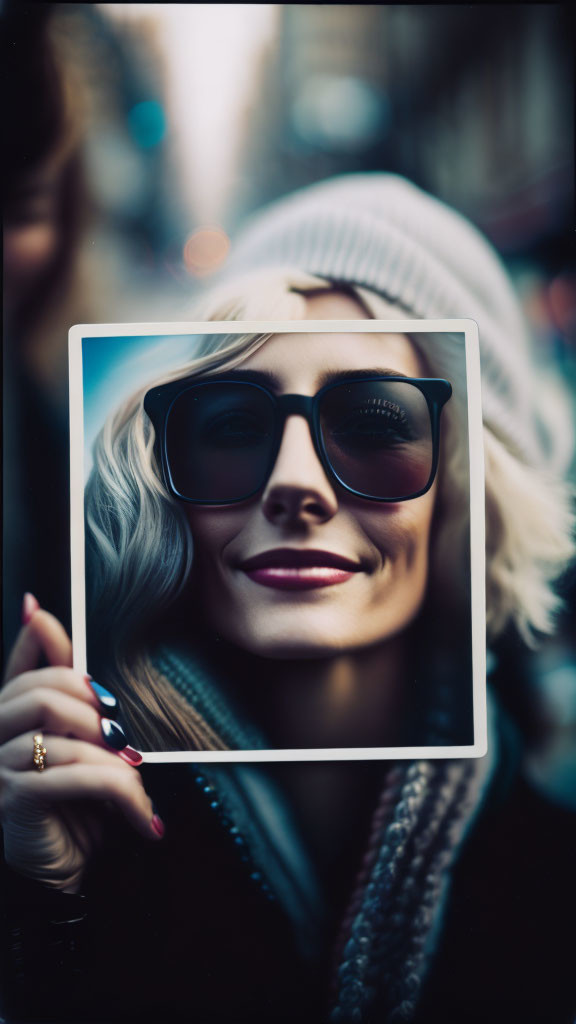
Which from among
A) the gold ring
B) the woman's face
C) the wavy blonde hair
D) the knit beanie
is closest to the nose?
the woman's face

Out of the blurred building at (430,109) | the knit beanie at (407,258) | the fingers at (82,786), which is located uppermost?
the blurred building at (430,109)

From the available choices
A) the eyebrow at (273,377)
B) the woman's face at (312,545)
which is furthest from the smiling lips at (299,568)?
the eyebrow at (273,377)

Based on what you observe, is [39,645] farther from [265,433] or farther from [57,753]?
[265,433]

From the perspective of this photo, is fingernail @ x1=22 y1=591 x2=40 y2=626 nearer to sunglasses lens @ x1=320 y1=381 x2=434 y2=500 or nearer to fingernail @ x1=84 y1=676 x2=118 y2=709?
fingernail @ x1=84 y1=676 x2=118 y2=709

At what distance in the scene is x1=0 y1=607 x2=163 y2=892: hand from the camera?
46.6 inches

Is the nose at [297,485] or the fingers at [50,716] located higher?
the nose at [297,485]

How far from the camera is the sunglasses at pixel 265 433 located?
1181 millimetres

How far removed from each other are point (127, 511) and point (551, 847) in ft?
2.84

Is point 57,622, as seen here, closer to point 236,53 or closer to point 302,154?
point 302,154

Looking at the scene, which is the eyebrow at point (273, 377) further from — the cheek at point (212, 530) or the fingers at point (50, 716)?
the fingers at point (50, 716)

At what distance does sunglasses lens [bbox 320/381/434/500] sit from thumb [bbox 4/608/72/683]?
0.51 m

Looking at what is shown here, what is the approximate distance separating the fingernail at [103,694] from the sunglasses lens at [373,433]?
1.62 ft

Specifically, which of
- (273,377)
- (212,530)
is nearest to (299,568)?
(212,530)

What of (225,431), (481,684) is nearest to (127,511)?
(225,431)
